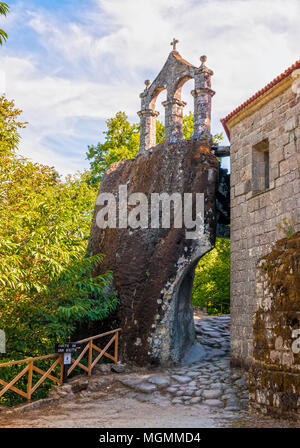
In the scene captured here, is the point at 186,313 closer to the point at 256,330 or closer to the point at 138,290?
the point at 138,290

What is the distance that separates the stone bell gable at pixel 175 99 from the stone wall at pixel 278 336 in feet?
19.2

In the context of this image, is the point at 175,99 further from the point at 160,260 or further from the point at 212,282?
the point at 212,282

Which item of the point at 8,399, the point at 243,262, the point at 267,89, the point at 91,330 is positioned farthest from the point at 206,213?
the point at 8,399

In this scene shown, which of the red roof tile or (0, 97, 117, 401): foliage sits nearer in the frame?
the red roof tile

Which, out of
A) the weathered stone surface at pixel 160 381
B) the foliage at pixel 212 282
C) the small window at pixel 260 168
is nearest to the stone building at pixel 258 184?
the small window at pixel 260 168

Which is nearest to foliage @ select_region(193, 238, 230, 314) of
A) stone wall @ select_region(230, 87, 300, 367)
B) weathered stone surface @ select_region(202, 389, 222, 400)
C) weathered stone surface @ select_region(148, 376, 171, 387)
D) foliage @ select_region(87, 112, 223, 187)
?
foliage @ select_region(87, 112, 223, 187)

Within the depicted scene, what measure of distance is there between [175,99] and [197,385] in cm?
742

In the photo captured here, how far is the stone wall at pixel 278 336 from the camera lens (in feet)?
17.2

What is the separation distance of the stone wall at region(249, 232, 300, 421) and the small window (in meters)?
2.81

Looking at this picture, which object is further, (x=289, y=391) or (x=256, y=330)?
(x=256, y=330)

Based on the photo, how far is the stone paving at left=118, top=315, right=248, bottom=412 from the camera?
7.03 meters

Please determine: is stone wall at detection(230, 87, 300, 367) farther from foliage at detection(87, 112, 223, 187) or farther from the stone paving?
foliage at detection(87, 112, 223, 187)

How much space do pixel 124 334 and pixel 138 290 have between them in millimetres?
1008

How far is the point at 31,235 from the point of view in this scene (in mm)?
7949
